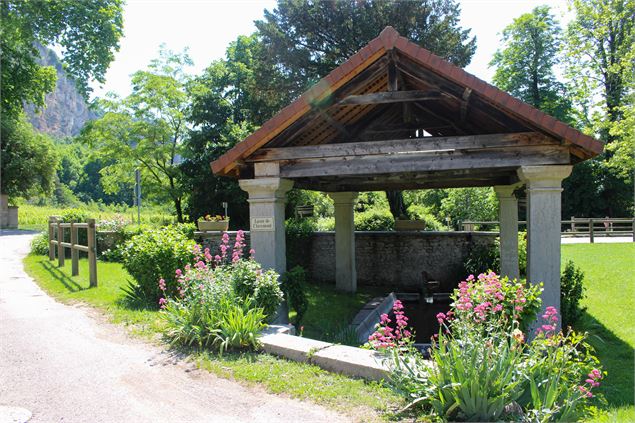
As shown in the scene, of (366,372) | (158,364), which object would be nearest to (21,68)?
(158,364)

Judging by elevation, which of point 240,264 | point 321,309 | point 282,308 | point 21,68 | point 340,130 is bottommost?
point 321,309

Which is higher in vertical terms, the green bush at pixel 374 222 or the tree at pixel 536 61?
the tree at pixel 536 61

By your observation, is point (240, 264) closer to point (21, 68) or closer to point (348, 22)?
point (348, 22)

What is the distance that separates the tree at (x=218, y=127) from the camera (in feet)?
73.9

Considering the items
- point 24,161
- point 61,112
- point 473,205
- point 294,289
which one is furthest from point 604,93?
point 61,112

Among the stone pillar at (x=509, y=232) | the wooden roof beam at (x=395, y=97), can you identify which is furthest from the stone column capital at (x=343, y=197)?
the wooden roof beam at (x=395, y=97)

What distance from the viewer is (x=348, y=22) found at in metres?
17.5

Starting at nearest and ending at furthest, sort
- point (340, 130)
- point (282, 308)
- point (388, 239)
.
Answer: point (282, 308)
point (340, 130)
point (388, 239)

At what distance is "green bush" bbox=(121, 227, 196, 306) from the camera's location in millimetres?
8883

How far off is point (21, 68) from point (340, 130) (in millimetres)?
14442

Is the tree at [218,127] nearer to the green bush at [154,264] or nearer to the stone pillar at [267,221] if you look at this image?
the green bush at [154,264]

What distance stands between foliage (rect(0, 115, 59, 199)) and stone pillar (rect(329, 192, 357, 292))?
2654 cm

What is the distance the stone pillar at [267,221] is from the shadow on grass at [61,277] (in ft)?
14.8

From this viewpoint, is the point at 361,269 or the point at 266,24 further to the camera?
the point at 266,24
